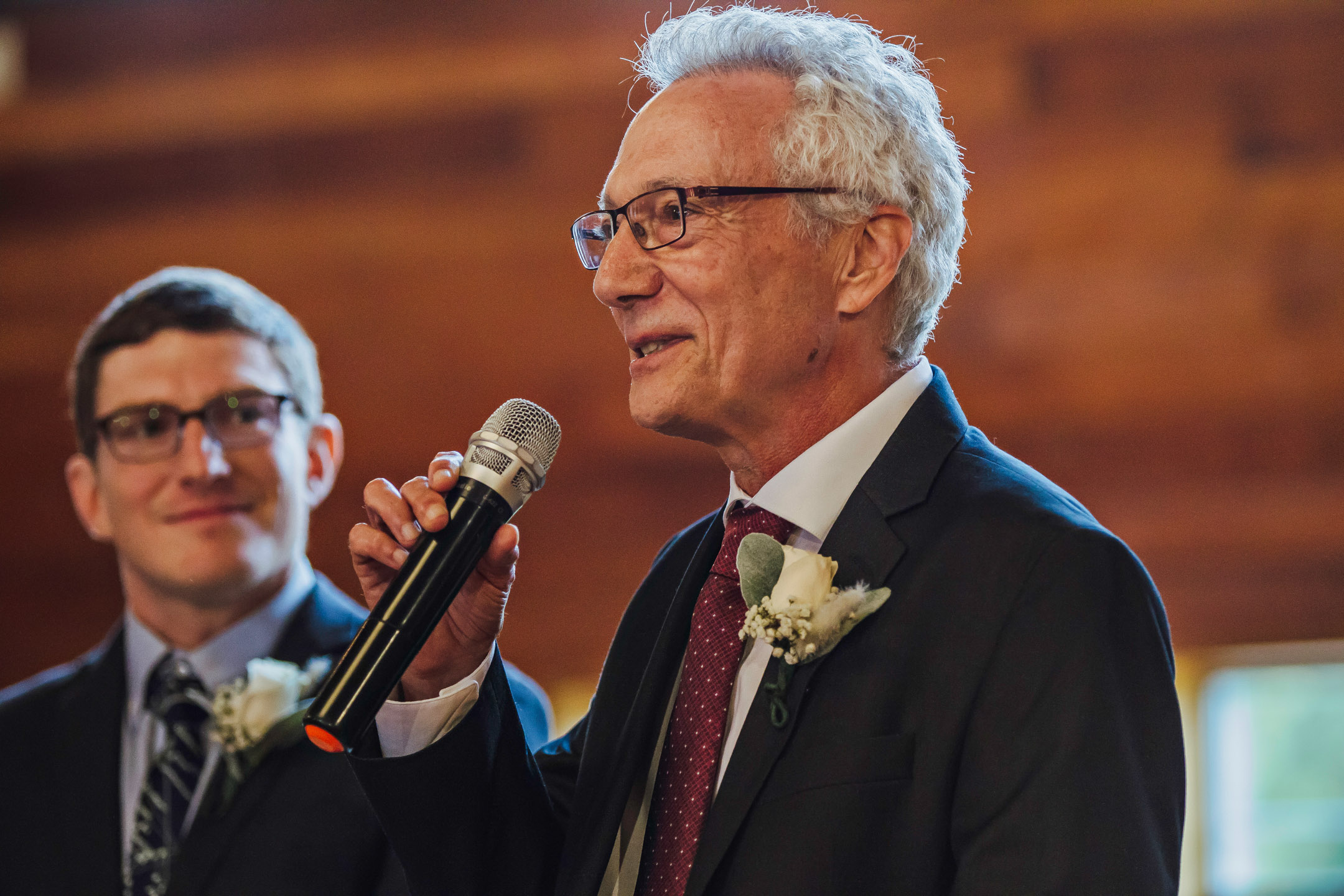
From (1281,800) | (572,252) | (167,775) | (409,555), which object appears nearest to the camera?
(409,555)

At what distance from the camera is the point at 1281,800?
371 cm

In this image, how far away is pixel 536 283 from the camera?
171 inches

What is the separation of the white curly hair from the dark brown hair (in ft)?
3.35

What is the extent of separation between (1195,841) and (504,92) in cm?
328

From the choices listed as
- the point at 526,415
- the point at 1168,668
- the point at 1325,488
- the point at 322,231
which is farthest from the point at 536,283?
the point at 1168,668

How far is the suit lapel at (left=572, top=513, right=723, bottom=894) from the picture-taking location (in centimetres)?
152

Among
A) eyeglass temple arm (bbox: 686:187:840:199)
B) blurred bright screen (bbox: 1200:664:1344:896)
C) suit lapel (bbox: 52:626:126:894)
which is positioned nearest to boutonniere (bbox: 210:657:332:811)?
suit lapel (bbox: 52:626:126:894)

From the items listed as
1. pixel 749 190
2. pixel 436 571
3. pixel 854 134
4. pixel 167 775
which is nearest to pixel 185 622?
pixel 167 775

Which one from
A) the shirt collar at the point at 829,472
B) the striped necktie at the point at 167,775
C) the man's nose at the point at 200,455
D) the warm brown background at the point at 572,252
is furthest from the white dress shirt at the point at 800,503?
the warm brown background at the point at 572,252

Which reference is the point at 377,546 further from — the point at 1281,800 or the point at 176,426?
the point at 1281,800

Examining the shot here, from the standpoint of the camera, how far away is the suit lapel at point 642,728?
1.52 meters

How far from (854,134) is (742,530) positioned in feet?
1.72

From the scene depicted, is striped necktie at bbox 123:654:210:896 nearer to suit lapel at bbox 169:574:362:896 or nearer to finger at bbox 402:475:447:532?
suit lapel at bbox 169:574:362:896

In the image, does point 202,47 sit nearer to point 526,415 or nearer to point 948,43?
point 948,43
